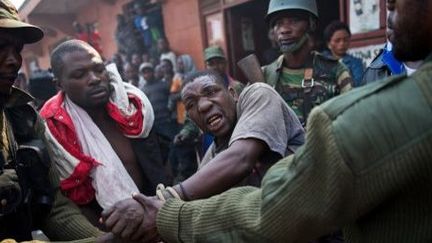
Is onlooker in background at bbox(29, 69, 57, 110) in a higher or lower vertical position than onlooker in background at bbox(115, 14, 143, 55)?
lower

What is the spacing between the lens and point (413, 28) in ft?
3.00

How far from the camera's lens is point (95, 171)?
2.34m

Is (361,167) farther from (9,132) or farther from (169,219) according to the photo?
(9,132)

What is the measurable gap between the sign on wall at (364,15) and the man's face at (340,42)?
329 millimetres

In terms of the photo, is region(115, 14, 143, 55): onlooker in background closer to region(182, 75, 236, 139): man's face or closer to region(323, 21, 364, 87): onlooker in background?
region(323, 21, 364, 87): onlooker in background

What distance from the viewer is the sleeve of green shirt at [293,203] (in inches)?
34.4

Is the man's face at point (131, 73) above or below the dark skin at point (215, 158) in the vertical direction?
below

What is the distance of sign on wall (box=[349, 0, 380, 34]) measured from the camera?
173 inches

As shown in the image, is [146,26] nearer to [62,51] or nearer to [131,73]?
[131,73]

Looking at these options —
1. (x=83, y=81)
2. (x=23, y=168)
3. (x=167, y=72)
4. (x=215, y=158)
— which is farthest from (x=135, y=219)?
A: (x=167, y=72)

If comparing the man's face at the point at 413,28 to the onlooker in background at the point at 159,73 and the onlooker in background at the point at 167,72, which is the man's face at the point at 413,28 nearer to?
the onlooker in background at the point at 167,72

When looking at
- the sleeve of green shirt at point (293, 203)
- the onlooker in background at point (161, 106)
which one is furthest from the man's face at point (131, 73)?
the sleeve of green shirt at point (293, 203)

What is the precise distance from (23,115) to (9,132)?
0.44 feet

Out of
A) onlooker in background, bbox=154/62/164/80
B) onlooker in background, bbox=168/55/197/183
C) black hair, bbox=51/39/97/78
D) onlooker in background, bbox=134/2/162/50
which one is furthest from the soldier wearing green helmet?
onlooker in background, bbox=134/2/162/50
